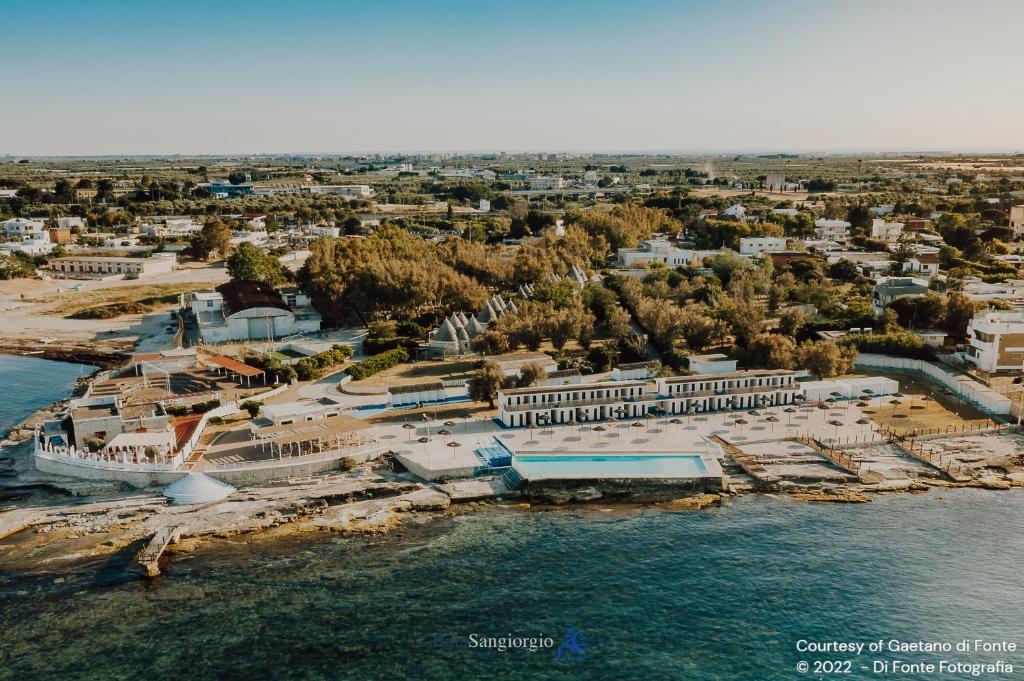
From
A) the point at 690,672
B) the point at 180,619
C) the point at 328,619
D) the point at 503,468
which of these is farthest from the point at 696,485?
the point at 180,619

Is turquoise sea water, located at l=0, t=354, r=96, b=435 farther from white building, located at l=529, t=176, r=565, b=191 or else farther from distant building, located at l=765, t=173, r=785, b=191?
distant building, located at l=765, t=173, r=785, b=191

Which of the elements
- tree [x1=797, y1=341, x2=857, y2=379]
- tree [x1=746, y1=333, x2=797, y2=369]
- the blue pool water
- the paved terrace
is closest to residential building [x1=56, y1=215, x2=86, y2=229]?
the paved terrace

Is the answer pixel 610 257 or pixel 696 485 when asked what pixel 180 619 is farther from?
pixel 610 257

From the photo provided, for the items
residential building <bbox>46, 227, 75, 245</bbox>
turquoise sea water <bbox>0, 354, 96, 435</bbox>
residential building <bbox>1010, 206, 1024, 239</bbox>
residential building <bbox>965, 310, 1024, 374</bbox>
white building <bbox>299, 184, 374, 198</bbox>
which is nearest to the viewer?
turquoise sea water <bbox>0, 354, 96, 435</bbox>

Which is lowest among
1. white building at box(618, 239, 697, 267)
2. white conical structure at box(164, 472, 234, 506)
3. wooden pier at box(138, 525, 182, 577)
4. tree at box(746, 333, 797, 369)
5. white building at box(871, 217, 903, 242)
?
wooden pier at box(138, 525, 182, 577)

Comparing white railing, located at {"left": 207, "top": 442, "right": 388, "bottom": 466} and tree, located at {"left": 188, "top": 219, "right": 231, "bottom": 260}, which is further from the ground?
tree, located at {"left": 188, "top": 219, "right": 231, "bottom": 260}

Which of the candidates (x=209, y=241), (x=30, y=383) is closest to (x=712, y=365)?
(x=30, y=383)

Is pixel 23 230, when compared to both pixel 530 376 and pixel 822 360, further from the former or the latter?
pixel 822 360

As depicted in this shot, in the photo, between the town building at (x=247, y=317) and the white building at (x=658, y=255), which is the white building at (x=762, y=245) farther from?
the town building at (x=247, y=317)
